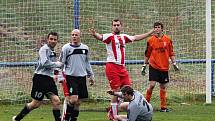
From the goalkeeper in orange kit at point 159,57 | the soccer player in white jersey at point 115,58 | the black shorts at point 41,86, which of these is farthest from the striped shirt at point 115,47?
the goalkeeper in orange kit at point 159,57

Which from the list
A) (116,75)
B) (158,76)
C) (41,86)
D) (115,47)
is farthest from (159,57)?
(41,86)

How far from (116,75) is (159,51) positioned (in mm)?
2197

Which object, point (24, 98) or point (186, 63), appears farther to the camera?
point (186, 63)

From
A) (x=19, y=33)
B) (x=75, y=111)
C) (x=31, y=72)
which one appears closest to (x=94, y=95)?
(x=31, y=72)

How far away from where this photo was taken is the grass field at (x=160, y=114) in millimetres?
13219

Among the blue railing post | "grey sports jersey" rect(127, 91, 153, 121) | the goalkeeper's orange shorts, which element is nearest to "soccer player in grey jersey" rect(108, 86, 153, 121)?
"grey sports jersey" rect(127, 91, 153, 121)

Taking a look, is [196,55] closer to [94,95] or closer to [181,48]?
[181,48]

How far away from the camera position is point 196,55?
1747 cm

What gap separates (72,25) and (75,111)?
4778 mm

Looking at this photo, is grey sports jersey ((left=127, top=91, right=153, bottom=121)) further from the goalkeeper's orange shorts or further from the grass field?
the grass field

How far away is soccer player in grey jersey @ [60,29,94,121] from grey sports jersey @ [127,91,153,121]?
81.6 inches

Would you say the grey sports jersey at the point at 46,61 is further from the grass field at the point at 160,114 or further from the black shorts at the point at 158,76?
the black shorts at the point at 158,76

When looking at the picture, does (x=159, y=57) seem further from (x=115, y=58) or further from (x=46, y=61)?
(x=46, y=61)

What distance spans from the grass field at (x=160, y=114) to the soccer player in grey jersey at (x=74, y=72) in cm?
100
